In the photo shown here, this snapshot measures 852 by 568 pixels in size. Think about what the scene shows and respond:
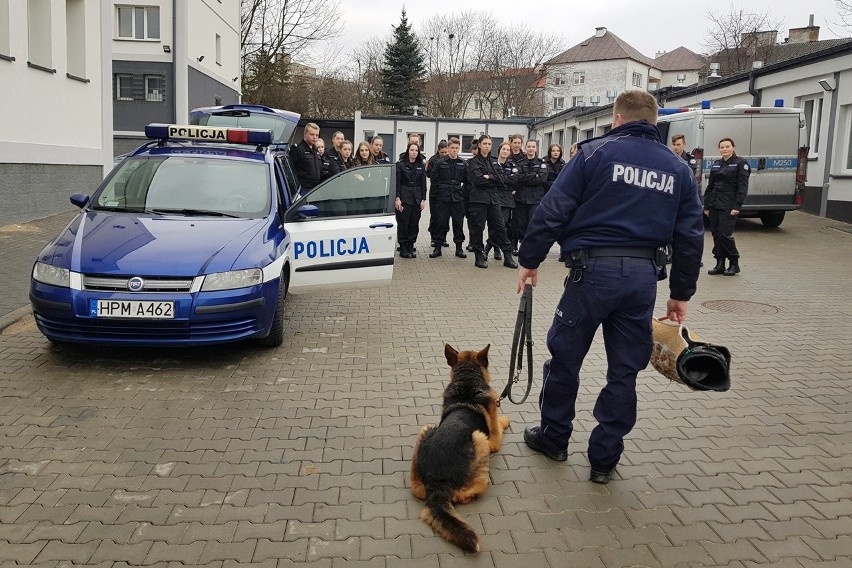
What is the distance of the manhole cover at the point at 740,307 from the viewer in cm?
884

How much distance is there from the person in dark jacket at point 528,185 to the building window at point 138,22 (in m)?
22.7

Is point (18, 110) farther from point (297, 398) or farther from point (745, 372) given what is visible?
point (745, 372)

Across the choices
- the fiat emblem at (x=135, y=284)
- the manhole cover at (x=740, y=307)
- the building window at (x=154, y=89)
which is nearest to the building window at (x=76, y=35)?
the fiat emblem at (x=135, y=284)

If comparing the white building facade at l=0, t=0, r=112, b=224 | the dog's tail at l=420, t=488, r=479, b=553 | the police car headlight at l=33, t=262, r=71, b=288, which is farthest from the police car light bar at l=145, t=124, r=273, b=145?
the white building facade at l=0, t=0, r=112, b=224

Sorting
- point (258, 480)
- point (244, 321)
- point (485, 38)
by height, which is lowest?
point (258, 480)

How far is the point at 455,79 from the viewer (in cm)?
6281

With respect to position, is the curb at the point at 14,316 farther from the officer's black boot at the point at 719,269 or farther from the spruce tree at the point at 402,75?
the spruce tree at the point at 402,75

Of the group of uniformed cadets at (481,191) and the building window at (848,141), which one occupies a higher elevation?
the building window at (848,141)

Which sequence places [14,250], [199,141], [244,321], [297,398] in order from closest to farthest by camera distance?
[297,398] < [244,321] < [199,141] < [14,250]

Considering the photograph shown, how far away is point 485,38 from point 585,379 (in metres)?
64.0

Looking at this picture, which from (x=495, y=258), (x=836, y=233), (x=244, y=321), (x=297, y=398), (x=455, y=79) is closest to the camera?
(x=297, y=398)

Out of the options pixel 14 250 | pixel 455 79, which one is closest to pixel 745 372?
pixel 14 250

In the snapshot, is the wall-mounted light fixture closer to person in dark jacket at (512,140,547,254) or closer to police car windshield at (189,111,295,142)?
person in dark jacket at (512,140,547,254)

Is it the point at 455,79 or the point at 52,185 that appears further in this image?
the point at 455,79
